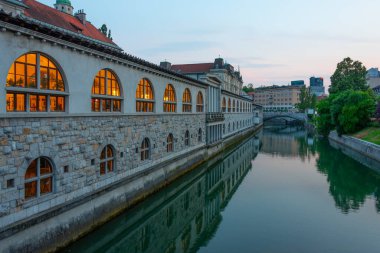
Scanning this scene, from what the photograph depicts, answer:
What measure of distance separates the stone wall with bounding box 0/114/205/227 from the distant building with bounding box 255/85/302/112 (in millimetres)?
158794

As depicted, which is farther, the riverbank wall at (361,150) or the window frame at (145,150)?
the riverbank wall at (361,150)

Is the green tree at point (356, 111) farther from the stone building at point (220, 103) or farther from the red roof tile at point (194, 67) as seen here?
the red roof tile at point (194, 67)

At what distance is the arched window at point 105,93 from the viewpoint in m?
16.9

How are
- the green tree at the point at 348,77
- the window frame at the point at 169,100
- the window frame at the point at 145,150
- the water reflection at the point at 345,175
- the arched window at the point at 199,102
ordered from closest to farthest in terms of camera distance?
the window frame at the point at 145,150, the water reflection at the point at 345,175, the window frame at the point at 169,100, the arched window at the point at 199,102, the green tree at the point at 348,77

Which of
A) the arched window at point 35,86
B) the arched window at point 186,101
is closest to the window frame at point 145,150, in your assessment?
the arched window at point 35,86

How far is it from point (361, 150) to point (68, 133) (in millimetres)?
40674

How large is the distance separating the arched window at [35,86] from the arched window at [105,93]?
8.33 ft

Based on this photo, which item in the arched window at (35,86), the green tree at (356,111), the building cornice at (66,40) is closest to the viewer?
the building cornice at (66,40)

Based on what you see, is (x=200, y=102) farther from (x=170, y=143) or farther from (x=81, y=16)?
(x=81, y=16)

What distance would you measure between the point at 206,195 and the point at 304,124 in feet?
322

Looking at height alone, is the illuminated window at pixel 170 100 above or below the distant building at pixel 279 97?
below

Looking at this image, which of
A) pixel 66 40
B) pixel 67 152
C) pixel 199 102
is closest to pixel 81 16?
pixel 199 102

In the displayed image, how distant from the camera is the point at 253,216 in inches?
762

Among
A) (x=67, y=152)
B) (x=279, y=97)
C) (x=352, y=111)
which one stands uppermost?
(x=279, y=97)
